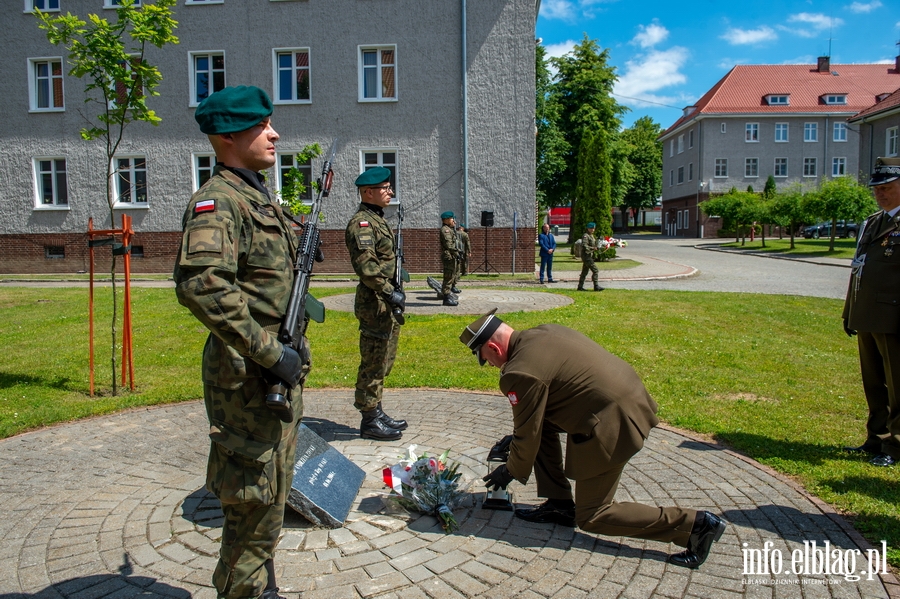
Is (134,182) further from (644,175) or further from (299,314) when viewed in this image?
(644,175)

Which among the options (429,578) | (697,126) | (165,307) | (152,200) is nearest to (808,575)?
(429,578)

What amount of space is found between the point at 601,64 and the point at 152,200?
116ft

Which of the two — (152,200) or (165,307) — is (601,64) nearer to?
(152,200)

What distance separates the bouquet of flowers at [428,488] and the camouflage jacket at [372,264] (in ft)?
5.22

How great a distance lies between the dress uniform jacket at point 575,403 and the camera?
339 centimetres

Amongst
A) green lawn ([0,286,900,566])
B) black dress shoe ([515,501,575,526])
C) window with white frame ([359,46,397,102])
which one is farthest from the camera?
window with white frame ([359,46,397,102])

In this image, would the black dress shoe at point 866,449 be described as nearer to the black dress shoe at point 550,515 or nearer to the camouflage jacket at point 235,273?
the black dress shoe at point 550,515

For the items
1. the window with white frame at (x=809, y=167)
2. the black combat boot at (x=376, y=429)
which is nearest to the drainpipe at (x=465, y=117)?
the black combat boot at (x=376, y=429)

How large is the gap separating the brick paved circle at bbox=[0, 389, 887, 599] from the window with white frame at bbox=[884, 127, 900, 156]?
42767 millimetres

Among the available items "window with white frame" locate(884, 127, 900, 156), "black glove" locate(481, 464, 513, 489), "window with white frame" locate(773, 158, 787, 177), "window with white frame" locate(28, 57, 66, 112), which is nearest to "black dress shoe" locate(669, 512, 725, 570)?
"black glove" locate(481, 464, 513, 489)

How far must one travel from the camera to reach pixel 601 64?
48.3 m

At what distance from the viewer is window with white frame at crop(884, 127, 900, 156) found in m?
39.1

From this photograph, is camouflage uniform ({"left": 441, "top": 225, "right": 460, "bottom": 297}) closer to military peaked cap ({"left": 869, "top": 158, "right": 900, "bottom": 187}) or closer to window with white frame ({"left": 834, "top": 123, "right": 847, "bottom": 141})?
military peaked cap ({"left": 869, "top": 158, "right": 900, "bottom": 187})

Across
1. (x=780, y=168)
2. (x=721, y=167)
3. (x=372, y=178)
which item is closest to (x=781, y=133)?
(x=780, y=168)
